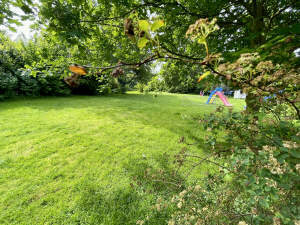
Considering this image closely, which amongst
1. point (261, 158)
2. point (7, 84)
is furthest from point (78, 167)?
point (7, 84)

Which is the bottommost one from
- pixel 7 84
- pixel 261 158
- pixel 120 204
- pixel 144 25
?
pixel 120 204

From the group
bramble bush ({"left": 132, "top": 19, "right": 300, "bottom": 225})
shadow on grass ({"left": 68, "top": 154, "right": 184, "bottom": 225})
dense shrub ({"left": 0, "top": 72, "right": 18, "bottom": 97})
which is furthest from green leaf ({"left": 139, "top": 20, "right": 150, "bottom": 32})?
dense shrub ({"left": 0, "top": 72, "right": 18, "bottom": 97})

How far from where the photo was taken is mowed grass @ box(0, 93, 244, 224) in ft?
6.10

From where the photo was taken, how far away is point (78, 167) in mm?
2762

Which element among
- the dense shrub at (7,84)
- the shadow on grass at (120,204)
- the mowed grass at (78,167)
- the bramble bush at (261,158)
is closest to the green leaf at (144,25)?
the bramble bush at (261,158)

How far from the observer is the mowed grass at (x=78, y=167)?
1860 millimetres

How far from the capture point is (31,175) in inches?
96.8

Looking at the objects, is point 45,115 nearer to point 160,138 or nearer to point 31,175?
point 31,175

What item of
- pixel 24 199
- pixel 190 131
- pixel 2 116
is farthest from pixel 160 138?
pixel 2 116

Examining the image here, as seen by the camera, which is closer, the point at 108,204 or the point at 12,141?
the point at 108,204

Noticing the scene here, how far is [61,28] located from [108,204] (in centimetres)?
258

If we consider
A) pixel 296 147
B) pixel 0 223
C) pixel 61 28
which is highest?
pixel 61 28

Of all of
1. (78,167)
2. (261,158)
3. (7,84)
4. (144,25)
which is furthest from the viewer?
(7,84)

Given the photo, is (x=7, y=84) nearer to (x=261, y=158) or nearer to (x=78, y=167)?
(x=78, y=167)
